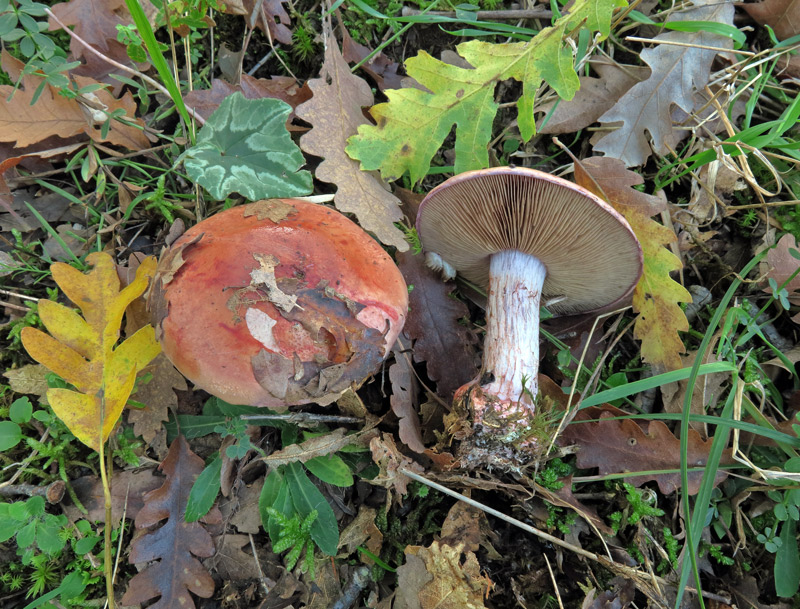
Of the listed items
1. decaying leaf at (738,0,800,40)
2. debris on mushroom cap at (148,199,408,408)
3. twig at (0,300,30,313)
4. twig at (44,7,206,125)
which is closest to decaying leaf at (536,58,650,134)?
decaying leaf at (738,0,800,40)

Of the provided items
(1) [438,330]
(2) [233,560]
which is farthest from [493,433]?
(2) [233,560]

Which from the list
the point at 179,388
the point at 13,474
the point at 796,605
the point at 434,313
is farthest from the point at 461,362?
the point at 13,474

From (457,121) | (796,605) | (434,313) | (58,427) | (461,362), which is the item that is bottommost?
(796,605)

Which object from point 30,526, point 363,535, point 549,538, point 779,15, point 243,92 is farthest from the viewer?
point 779,15

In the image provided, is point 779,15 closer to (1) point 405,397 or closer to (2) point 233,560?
(1) point 405,397

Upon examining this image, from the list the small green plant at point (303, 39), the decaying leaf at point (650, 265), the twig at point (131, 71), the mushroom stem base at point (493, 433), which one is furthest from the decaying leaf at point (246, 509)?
the small green plant at point (303, 39)

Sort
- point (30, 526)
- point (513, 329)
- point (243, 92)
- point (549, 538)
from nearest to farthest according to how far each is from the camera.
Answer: point (30, 526) < point (549, 538) < point (513, 329) < point (243, 92)

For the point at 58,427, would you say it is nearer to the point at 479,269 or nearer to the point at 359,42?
the point at 479,269
